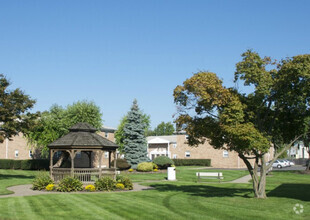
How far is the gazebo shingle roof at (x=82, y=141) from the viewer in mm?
27062

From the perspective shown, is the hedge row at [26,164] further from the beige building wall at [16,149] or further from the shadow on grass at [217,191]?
the shadow on grass at [217,191]

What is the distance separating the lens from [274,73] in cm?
1977

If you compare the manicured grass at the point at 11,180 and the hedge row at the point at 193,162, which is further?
the hedge row at the point at 193,162

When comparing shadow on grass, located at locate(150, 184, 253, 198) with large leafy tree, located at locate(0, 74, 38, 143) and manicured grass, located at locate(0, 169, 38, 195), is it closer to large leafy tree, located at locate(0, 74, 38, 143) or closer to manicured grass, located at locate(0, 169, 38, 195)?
manicured grass, located at locate(0, 169, 38, 195)

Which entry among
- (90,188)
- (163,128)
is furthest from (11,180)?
(163,128)

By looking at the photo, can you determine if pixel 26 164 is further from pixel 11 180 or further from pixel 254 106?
pixel 254 106

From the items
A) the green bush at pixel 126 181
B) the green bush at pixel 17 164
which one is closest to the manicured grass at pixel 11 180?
the green bush at pixel 126 181

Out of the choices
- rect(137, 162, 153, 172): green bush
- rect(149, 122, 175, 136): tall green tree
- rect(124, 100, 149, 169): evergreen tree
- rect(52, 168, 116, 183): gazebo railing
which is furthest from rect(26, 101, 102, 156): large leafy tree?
rect(149, 122, 175, 136): tall green tree

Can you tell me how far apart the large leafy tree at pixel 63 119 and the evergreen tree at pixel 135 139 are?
5707 millimetres

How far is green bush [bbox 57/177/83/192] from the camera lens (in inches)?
952

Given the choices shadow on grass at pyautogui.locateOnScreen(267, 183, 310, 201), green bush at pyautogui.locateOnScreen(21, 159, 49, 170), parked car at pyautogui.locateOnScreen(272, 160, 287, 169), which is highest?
green bush at pyautogui.locateOnScreen(21, 159, 49, 170)

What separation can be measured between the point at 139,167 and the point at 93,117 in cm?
976

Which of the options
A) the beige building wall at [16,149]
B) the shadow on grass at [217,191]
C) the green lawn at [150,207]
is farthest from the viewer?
the beige building wall at [16,149]

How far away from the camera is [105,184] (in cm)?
2495
